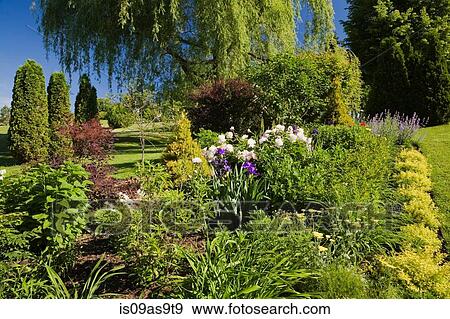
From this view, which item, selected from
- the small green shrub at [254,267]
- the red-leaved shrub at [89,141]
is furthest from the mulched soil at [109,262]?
the red-leaved shrub at [89,141]

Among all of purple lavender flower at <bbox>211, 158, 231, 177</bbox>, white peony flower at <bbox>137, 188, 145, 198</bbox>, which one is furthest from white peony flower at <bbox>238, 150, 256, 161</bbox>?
white peony flower at <bbox>137, 188, 145, 198</bbox>

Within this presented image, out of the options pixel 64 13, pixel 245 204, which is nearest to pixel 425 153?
pixel 245 204

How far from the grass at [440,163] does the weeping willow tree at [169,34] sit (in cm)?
462

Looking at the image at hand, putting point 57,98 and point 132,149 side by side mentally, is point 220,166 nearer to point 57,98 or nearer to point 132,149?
point 57,98

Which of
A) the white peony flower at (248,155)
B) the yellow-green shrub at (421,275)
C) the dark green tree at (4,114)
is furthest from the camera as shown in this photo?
the dark green tree at (4,114)

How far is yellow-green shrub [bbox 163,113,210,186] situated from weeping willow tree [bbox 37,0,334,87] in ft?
21.9

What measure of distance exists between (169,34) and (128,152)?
3407 millimetres

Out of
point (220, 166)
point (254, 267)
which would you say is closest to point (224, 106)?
point (220, 166)

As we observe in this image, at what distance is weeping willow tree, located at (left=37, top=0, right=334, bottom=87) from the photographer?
11.5 metres

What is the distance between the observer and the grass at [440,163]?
5043 mm

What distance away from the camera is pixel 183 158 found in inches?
201

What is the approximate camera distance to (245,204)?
459cm

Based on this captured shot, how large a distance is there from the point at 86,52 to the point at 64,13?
4.17ft

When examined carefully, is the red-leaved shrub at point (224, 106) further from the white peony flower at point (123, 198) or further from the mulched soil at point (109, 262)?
the mulched soil at point (109, 262)
